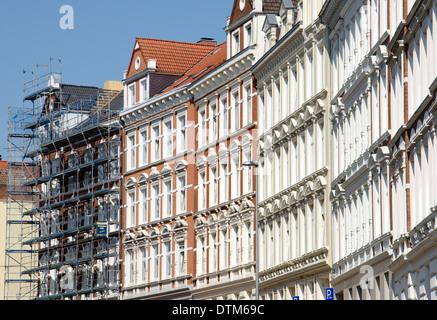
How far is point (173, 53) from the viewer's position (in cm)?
6881

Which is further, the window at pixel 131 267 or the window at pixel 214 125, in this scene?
the window at pixel 131 267

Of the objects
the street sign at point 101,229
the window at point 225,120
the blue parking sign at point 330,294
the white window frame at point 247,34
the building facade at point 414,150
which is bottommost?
the blue parking sign at point 330,294

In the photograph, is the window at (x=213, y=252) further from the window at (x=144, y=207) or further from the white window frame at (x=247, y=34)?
the white window frame at (x=247, y=34)

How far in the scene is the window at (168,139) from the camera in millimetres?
62531

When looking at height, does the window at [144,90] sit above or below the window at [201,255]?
above

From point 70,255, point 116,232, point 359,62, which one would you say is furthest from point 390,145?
point 70,255

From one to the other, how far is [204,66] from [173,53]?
Result: 5254 mm

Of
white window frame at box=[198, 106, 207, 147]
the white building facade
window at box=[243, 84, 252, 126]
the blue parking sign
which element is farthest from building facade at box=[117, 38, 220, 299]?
the blue parking sign

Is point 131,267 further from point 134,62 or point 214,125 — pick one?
point 134,62

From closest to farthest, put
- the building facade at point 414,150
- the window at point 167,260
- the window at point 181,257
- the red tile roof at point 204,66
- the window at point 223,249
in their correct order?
the building facade at point 414,150
the window at point 223,249
the window at point 181,257
the red tile roof at point 204,66
the window at point 167,260

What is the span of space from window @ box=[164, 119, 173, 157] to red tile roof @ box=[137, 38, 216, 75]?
448 cm

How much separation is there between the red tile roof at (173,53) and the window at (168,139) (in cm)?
448

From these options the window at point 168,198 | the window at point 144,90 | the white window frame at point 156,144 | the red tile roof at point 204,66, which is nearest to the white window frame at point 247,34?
the red tile roof at point 204,66

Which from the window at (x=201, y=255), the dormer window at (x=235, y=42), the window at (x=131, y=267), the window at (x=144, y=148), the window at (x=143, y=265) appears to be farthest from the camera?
the window at (x=144, y=148)
